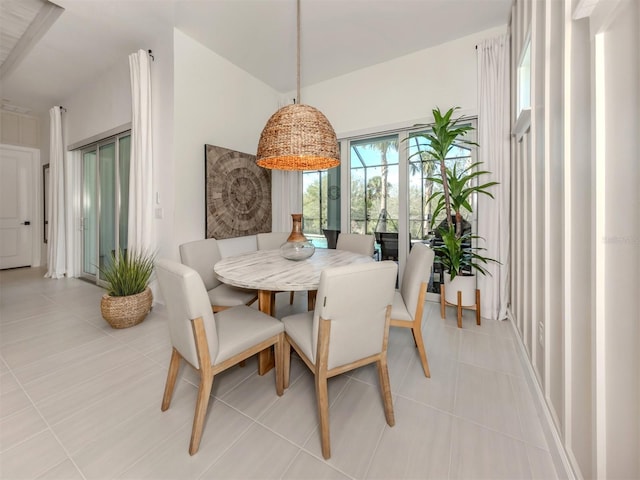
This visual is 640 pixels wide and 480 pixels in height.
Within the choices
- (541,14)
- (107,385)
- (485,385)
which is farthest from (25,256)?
(541,14)

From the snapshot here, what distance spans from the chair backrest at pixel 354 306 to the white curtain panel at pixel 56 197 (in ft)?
17.1

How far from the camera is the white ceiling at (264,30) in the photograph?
2.47 meters

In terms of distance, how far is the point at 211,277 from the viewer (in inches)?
95.3

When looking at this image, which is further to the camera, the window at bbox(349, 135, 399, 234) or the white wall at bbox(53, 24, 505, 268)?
the window at bbox(349, 135, 399, 234)

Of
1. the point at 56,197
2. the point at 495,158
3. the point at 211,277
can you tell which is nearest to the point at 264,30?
the point at 211,277

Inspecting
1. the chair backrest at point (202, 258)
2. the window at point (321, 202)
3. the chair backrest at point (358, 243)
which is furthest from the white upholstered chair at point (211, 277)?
the window at point (321, 202)

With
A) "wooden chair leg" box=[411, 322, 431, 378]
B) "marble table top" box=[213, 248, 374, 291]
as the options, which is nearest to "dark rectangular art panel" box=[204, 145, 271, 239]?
"marble table top" box=[213, 248, 374, 291]

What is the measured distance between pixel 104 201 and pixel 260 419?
415 cm

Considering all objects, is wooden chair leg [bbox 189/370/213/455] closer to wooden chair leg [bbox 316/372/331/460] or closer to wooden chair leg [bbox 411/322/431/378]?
wooden chair leg [bbox 316/372/331/460]

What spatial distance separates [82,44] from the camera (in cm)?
303

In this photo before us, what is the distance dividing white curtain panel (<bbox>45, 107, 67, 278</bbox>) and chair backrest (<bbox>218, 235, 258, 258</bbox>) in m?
3.09

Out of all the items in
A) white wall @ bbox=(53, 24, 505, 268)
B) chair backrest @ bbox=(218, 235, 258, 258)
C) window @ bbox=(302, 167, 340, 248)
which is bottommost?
chair backrest @ bbox=(218, 235, 258, 258)

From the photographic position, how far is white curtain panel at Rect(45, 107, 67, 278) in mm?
4289

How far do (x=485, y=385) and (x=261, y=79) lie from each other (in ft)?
14.0
